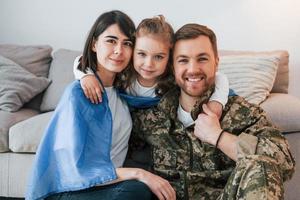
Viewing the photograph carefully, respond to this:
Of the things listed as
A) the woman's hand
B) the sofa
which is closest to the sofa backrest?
the sofa

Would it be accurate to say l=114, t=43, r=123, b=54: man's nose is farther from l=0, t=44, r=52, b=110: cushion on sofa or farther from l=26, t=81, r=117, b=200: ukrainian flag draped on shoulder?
l=0, t=44, r=52, b=110: cushion on sofa

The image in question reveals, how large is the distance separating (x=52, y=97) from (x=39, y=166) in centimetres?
108

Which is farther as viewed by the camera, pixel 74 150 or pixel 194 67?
pixel 194 67

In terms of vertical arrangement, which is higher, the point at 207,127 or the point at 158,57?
the point at 158,57

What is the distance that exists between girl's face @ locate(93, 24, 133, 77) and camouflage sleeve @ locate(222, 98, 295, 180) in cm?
46

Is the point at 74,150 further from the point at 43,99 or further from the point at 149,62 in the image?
the point at 43,99

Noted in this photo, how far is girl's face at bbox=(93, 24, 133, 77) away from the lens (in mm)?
1577

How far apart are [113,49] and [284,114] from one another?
2.91 ft

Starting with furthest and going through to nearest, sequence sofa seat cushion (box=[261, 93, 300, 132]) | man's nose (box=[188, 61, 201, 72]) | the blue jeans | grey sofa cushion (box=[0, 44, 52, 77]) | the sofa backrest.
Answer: grey sofa cushion (box=[0, 44, 52, 77]) < the sofa backrest < sofa seat cushion (box=[261, 93, 300, 132]) < man's nose (box=[188, 61, 201, 72]) < the blue jeans

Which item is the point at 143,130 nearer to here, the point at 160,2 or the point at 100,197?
the point at 100,197

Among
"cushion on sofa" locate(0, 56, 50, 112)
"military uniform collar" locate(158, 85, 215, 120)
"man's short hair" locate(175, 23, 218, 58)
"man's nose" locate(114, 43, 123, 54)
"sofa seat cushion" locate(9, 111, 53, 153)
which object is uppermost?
"man's short hair" locate(175, 23, 218, 58)

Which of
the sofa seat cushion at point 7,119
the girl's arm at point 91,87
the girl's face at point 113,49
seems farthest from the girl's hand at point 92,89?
the sofa seat cushion at point 7,119

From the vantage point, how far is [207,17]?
2727mm

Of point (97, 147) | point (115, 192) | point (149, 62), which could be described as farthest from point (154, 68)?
point (115, 192)
